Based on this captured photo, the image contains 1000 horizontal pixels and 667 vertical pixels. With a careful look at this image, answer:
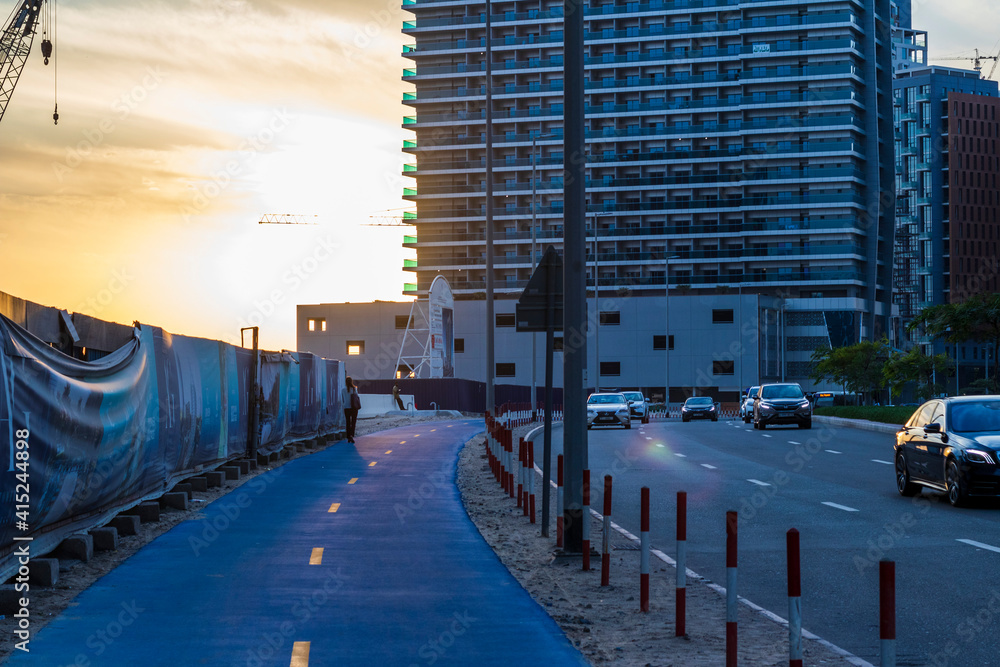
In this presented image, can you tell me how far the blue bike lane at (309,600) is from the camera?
803cm

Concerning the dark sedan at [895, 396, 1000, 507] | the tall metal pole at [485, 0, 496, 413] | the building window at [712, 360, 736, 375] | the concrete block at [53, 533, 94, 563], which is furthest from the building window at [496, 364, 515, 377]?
the concrete block at [53, 533, 94, 563]

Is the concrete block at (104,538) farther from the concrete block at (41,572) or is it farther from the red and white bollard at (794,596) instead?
the red and white bollard at (794,596)

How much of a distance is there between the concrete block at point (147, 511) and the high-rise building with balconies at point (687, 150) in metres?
106

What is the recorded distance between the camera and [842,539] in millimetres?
13969

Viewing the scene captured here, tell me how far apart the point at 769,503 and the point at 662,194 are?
111m

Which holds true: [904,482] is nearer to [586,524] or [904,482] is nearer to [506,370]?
[586,524]

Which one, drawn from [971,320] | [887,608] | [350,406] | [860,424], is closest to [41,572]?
[887,608]

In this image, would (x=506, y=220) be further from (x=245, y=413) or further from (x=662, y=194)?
(x=245, y=413)

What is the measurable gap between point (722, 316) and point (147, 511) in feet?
338

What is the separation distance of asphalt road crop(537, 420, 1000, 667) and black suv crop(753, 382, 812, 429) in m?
17.0

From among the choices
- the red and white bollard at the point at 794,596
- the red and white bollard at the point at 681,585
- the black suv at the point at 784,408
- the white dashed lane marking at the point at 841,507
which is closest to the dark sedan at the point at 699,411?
the black suv at the point at 784,408

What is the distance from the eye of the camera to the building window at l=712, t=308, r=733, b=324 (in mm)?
114812

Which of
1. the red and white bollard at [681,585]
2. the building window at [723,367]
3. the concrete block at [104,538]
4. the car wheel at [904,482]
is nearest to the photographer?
the red and white bollard at [681,585]

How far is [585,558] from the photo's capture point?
1181 cm
